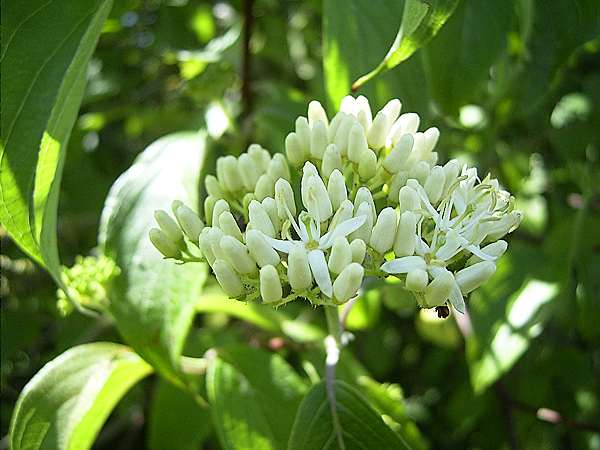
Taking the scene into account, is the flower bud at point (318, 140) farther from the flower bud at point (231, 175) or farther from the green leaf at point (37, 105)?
the green leaf at point (37, 105)

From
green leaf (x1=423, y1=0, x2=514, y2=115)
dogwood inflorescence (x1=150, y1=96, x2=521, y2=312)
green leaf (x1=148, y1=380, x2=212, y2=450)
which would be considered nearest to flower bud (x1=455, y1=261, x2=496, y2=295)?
dogwood inflorescence (x1=150, y1=96, x2=521, y2=312)

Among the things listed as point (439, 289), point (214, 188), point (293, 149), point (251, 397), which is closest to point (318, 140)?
point (293, 149)

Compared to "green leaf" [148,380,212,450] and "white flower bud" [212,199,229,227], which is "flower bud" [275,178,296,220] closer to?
"white flower bud" [212,199,229,227]

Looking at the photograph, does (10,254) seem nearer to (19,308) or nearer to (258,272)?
(19,308)

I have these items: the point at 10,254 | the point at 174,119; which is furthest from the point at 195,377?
the point at 174,119

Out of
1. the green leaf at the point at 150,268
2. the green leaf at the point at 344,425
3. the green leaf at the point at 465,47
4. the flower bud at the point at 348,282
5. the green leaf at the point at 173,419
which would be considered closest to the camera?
the flower bud at the point at 348,282

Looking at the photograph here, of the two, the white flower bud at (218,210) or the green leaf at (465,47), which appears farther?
the green leaf at (465,47)

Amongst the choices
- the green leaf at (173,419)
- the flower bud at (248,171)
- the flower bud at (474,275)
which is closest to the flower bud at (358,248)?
the flower bud at (474,275)

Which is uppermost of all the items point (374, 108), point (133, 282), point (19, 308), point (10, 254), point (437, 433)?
point (374, 108)
